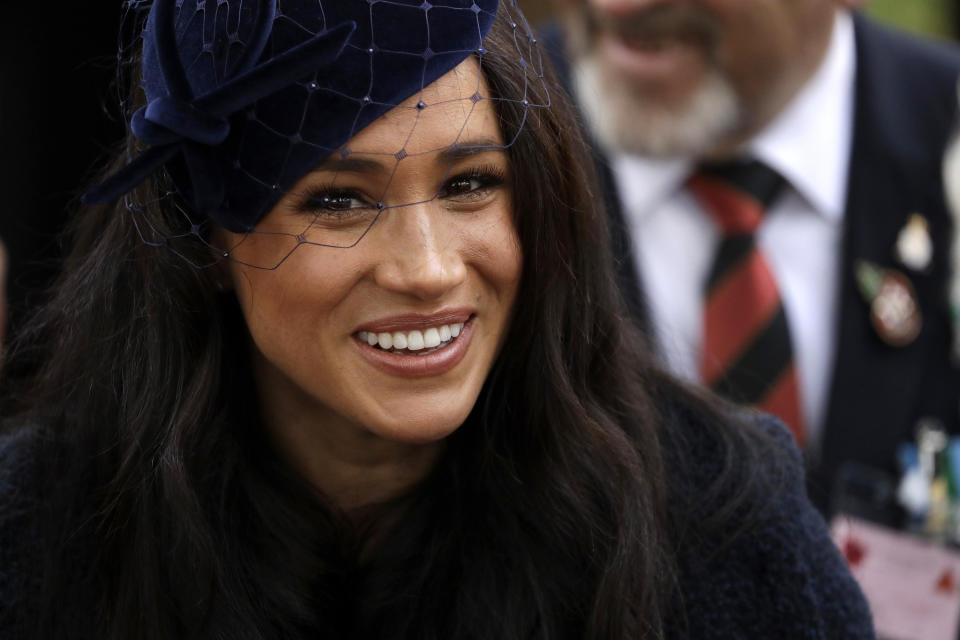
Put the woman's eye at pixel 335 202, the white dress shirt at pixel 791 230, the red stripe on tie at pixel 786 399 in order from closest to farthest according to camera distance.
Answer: the woman's eye at pixel 335 202, the red stripe on tie at pixel 786 399, the white dress shirt at pixel 791 230

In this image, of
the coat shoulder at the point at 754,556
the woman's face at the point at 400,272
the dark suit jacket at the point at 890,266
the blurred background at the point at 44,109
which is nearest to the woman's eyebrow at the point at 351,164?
the woman's face at the point at 400,272

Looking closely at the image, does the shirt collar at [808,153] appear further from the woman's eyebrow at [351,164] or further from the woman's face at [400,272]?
the woman's eyebrow at [351,164]

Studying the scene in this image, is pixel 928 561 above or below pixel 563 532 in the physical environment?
below

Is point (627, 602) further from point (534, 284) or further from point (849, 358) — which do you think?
point (849, 358)

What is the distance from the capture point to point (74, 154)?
4.00 metres

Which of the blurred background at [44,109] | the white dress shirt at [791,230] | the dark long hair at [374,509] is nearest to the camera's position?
the dark long hair at [374,509]

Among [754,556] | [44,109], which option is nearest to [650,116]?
[754,556]

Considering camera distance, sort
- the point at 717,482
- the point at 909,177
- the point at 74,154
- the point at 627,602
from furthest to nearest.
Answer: the point at 74,154 < the point at 909,177 < the point at 717,482 < the point at 627,602

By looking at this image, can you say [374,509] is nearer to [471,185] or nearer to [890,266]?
[471,185]

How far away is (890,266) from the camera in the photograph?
324cm

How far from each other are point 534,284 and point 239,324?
1.74 feet

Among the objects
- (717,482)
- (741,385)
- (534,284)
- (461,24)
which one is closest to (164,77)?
(461,24)

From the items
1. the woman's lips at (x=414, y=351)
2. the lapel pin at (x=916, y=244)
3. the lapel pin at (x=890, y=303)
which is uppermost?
the woman's lips at (x=414, y=351)

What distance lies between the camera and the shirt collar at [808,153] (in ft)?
10.9
